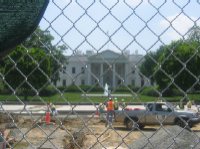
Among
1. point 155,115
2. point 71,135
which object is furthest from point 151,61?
point 155,115

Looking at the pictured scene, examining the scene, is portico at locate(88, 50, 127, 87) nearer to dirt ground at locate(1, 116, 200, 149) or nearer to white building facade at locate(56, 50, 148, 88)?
white building facade at locate(56, 50, 148, 88)

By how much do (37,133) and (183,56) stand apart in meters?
12.2

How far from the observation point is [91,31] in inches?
57.1

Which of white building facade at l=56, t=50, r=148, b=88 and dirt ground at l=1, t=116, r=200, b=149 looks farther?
dirt ground at l=1, t=116, r=200, b=149

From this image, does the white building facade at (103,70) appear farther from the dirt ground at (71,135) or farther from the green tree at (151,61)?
the dirt ground at (71,135)

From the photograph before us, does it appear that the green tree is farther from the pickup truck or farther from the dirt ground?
the dirt ground

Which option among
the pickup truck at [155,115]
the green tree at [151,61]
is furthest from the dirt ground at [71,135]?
the green tree at [151,61]

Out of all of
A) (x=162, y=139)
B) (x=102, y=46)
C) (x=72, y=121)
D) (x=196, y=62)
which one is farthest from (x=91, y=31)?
(x=72, y=121)

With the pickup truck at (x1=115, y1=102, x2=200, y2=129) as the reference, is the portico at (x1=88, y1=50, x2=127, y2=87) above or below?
above

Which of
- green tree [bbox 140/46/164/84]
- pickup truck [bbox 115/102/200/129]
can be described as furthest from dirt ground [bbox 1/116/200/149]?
green tree [bbox 140/46/164/84]

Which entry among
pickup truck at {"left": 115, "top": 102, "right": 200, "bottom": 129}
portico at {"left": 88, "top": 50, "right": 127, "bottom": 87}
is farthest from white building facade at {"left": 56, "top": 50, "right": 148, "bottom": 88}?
pickup truck at {"left": 115, "top": 102, "right": 200, "bottom": 129}

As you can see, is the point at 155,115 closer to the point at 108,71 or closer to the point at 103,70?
the point at 103,70

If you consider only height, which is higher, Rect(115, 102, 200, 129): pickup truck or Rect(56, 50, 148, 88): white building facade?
Rect(56, 50, 148, 88): white building facade

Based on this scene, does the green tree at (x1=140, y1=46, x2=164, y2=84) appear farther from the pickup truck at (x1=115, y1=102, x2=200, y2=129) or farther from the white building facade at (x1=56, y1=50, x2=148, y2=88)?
the pickup truck at (x1=115, y1=102, x2=200, y2=129)
